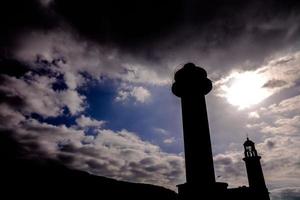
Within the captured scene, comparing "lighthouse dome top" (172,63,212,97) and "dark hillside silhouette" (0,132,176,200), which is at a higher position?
"lighthouse dome top" (172,63,212,97)

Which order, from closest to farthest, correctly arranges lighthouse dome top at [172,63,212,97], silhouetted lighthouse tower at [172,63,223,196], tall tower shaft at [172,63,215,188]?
1. silhouetted lighthouse tower at [172,63,223,196]
2. tall tower shaft at [172,63,215,188]
3. lighthouse dome top at [172,63,212,97]

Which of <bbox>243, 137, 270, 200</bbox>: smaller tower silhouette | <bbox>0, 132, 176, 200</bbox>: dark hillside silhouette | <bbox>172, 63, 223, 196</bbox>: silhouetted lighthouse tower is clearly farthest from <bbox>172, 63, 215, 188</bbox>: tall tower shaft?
<bbox>243, 137, 270, 200</bbox>: smaller tower silhouette

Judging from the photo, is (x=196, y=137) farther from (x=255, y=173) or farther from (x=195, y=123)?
(x=255, y=173)

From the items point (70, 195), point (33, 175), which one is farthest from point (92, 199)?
point (33, 175)

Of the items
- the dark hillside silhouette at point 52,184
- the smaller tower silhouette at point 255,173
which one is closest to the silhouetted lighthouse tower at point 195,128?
the dark hillside silhouette at point 52,184

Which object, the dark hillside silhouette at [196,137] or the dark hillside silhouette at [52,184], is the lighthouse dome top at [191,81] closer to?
the dark hillside silhouette at [196,137]

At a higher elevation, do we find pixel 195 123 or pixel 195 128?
pixel 195 123

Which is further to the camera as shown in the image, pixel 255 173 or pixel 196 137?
pixel 255 173

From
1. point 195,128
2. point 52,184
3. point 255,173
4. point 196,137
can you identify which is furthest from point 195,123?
point 255,173

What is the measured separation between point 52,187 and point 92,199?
297 centimetres

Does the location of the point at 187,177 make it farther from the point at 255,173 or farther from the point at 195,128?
the point at 255,173

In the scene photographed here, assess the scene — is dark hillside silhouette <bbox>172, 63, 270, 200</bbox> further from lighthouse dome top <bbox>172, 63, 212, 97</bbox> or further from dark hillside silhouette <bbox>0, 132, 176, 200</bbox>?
dark hillside silhouette <bbox>0, 132, 176, 200</bbox>

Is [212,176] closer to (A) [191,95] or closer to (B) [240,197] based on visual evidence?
(A) [191,95]

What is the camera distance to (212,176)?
9.03 metres
